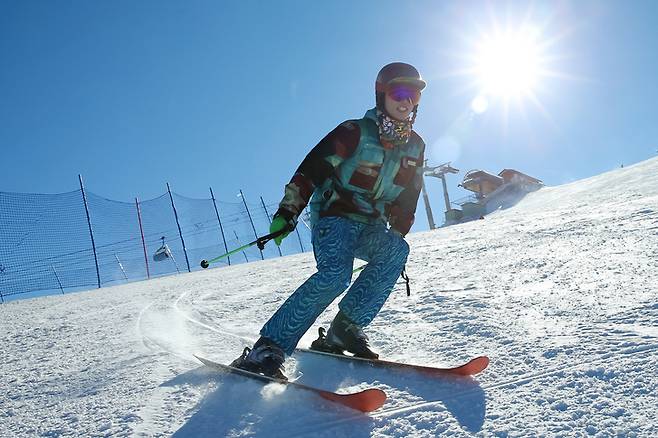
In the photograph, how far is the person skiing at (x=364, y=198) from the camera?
2355 mm

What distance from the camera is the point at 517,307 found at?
270 cm

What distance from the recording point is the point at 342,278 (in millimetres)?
2197

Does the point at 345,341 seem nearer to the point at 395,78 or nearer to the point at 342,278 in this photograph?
the point at 342,278

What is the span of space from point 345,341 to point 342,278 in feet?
1.32

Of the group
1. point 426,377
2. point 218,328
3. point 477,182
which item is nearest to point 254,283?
point 218,328

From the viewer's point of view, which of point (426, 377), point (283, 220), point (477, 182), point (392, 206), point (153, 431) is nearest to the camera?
point (153, 431)

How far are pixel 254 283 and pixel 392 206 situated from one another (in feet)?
11.8

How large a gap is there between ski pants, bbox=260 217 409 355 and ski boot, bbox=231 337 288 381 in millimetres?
33

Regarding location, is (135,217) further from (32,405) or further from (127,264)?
(32,405)

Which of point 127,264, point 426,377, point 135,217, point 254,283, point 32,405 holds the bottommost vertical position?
point 426,377

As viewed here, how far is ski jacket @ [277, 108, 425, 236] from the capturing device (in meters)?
2.42

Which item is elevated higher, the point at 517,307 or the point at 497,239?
the point at 497,239

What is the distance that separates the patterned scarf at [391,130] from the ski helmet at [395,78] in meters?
0.07

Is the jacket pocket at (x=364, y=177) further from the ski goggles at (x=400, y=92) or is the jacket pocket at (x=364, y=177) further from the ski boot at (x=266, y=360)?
the ski boot at (x=266, y=360)
